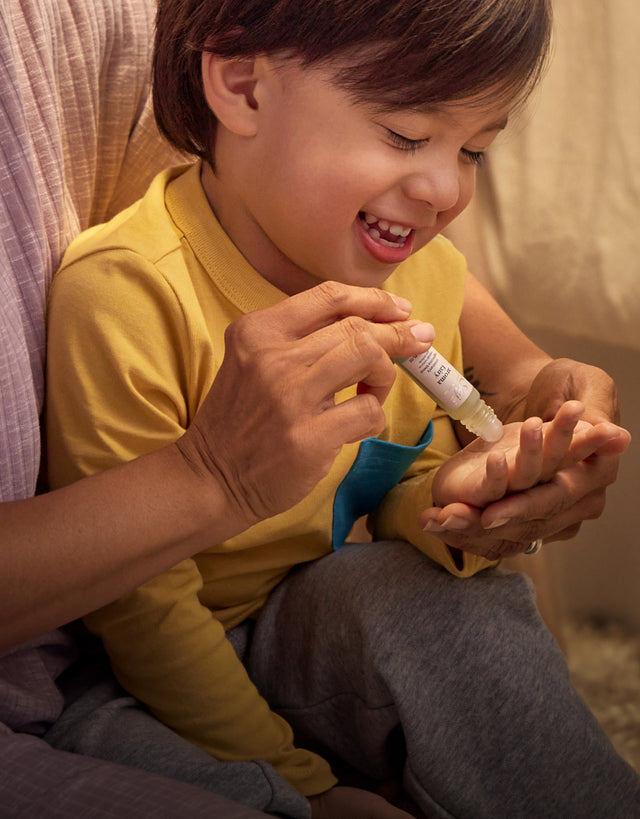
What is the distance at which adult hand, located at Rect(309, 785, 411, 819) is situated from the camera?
2.75 ft

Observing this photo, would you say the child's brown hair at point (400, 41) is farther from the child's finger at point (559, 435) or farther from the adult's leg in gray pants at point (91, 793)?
the adult's leg in gray pants at point (91, 793)

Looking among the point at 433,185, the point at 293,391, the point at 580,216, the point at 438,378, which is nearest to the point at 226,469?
the point at 293,391

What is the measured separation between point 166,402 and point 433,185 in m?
0.31

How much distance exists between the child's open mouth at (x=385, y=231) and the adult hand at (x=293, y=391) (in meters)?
0.09

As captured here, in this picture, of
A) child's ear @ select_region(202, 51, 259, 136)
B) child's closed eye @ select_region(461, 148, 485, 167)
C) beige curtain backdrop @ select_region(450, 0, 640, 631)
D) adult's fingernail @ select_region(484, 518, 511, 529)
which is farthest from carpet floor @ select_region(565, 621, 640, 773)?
child's ear @ select_region(202, 51, 259, 136)

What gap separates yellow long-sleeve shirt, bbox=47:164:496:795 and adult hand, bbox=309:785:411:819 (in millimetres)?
13

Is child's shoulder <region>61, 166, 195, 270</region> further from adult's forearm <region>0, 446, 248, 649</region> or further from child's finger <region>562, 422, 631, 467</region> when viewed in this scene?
child's finger <region>562, 422, 631, 467</region>

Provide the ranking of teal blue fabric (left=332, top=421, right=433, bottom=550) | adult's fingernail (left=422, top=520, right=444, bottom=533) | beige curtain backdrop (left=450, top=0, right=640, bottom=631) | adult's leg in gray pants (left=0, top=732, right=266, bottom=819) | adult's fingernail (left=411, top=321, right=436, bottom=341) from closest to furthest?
1. adult's leg in gray pants (left=0, top=732, right=266, bottom=819)
2. adult's fingernail (left=411, top=321, right=436, bottom=341)
3. adult's fingernail (left=422, top=520, right=444, bottom=533)
4. teal blue fabric (left=332, top=421, right=433, bottom=550)
5. beige curtain backdrop (left=450, top=0, right=640, bottom=631)

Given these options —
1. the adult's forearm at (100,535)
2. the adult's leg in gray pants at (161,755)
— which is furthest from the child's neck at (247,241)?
the adult's leg in gray pants at (161,755)

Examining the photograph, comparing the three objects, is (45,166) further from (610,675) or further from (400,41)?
(610,675)

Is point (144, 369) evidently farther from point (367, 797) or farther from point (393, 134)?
point (367, 797)

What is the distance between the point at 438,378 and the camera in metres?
0.78

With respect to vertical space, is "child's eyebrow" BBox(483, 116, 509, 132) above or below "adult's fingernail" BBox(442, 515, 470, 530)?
above

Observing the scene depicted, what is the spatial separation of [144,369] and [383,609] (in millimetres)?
320
